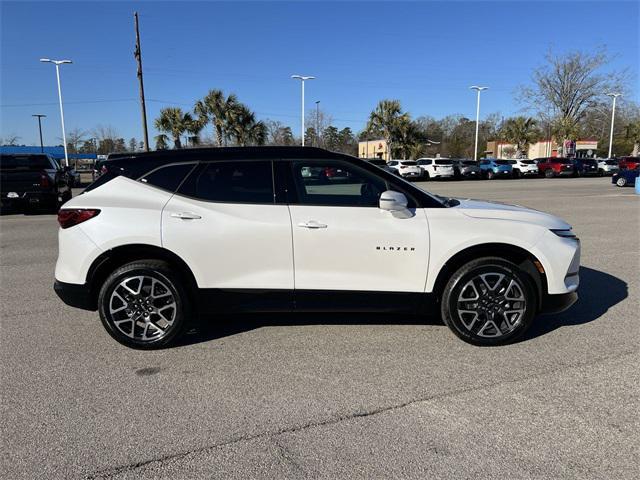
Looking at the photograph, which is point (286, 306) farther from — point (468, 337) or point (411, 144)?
point (411, 144)

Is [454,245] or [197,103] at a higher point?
[197,103]

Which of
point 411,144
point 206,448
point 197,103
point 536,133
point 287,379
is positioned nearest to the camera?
point 206,448

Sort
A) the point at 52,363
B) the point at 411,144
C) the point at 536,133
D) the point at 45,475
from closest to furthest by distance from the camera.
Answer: the point at 45,475 → the point at 52,363 → the point at 411,144 → the point at 536,133

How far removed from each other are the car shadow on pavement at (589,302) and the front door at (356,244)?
4.49 ft

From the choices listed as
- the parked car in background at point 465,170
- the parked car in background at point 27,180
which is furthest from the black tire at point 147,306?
the parked car in background at point 465,170

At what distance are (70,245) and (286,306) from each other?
6.28 feet

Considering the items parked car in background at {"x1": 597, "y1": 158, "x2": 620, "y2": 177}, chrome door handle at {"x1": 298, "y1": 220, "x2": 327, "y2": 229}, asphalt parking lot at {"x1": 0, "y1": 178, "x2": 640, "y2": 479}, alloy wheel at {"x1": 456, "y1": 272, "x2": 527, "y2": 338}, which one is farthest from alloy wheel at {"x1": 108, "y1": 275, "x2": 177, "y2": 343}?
parked car in background at {"x1": 597, "y1": 158, "x2": 620, "y2": 177}

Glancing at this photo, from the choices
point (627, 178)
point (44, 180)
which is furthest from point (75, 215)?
point (627, 178)

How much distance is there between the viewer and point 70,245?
13.0 feet

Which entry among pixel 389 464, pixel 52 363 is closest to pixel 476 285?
pixel 389 464

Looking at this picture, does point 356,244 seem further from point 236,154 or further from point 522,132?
point 522,132

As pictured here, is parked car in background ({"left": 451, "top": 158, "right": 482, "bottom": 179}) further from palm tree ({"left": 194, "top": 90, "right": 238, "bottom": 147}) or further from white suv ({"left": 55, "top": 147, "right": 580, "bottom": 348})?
white suv ({"left": 55, "top": 147, "right": 580, "bottom": 348})

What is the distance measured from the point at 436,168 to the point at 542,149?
51.0 m

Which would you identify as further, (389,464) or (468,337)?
(468,337)
